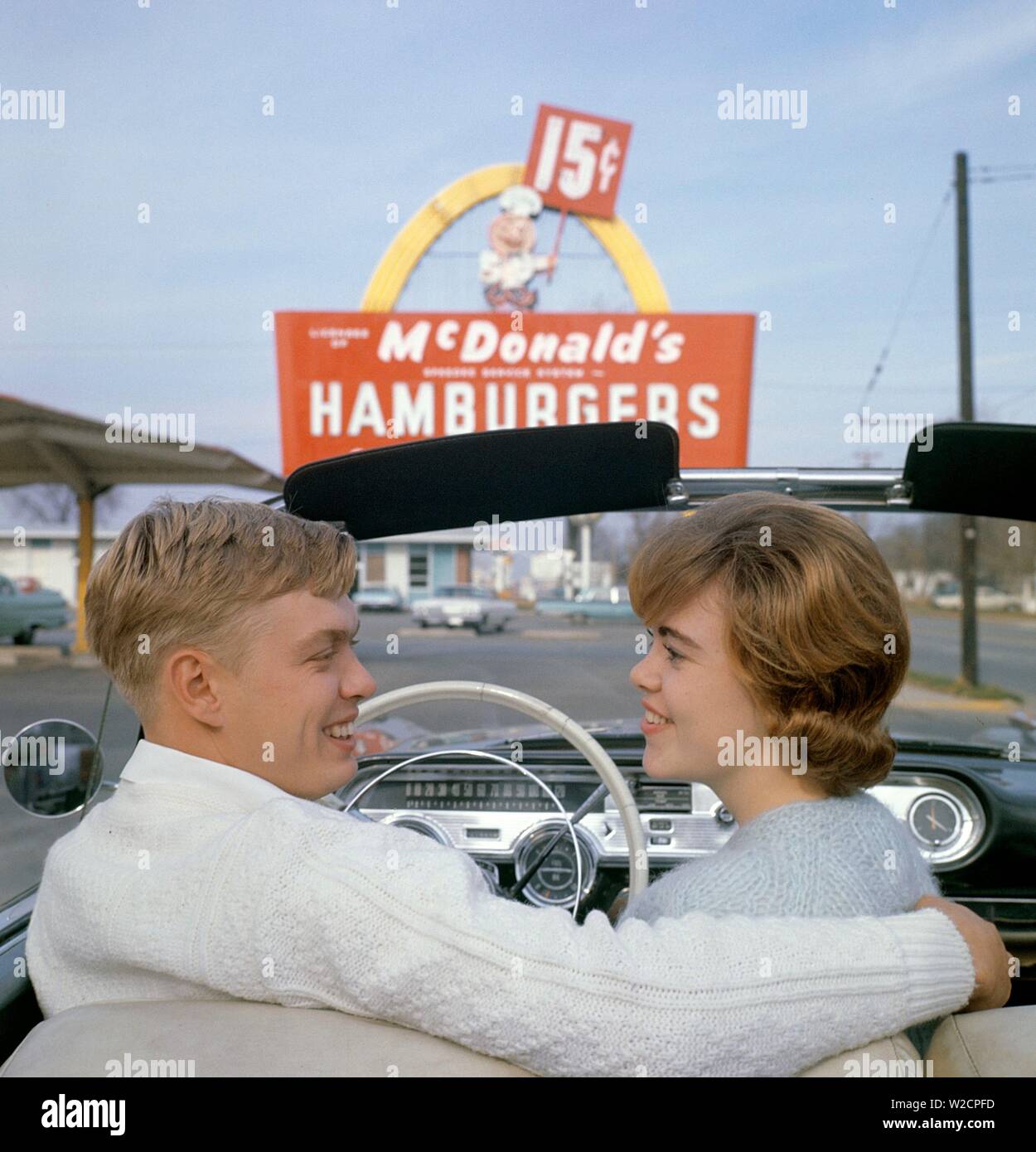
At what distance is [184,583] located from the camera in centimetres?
142

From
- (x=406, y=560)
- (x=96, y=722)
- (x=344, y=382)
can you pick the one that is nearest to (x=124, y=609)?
(x=96, y=722)

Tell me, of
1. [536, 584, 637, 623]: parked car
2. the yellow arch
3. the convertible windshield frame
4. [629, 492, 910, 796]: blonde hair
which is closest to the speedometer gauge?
[536, 584, 637, 623]: parked car

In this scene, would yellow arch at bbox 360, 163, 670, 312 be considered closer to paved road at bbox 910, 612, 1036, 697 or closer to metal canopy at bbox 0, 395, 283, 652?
metal canopy at bbox 0, 395, 283, 652

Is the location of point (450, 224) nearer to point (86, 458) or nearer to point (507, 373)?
point (507, 373)

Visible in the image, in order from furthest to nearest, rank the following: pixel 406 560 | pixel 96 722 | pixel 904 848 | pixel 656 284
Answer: pixel 656 284, pixel 406 560, pixel 96 722, pixel 904 848

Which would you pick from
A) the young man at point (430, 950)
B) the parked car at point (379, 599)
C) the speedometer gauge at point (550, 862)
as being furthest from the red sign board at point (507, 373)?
the young man at point (430, 950)

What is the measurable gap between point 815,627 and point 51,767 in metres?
1.41

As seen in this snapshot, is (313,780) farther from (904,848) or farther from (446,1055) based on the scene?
(904,848)

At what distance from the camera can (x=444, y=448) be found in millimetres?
1888

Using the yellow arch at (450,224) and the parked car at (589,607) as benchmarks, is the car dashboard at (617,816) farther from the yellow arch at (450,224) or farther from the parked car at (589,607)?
the yellow arch at (450,224)

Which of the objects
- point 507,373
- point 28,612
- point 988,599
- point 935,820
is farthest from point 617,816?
point 507,373

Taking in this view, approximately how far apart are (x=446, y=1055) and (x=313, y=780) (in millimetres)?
516

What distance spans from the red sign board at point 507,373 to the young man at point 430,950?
17639 mm

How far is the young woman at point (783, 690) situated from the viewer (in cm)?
137
